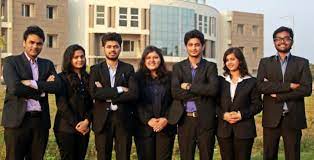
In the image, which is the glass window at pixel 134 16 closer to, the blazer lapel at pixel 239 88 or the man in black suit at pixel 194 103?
the man in black suit at pixel 194 103

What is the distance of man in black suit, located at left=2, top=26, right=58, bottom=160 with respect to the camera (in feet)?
20.7

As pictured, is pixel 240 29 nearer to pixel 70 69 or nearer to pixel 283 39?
pixel 283 39

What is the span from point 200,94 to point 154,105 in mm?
706

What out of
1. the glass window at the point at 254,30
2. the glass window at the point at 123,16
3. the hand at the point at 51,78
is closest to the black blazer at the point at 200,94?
the hand at the point at 51,78

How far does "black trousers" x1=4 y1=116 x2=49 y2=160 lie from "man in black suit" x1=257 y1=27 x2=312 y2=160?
2.81 meters

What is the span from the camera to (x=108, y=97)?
6.71m

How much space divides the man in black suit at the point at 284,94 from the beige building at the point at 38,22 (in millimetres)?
41375

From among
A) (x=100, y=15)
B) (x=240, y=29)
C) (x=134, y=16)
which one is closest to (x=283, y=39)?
(x=100, y=15)

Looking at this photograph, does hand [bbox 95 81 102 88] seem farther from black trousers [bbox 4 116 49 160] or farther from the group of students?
black trousers [bbox 4 116 49 160]

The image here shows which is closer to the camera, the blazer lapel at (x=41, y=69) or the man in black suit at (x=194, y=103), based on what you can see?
the blazer lapel at (x=41, y=69)

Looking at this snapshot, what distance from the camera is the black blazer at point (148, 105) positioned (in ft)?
23.1

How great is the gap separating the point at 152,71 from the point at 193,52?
615 mm

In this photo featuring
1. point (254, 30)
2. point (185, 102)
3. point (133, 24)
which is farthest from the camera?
point (254, 30)

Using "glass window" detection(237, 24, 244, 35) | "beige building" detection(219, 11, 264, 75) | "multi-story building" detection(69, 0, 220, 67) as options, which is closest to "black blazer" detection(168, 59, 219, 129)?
"multi-story building" detection(69, 0, 220, 67)
